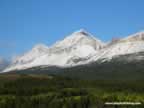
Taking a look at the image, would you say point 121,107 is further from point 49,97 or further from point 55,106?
point 49,97

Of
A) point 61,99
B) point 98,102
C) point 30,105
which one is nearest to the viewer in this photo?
point 98,102

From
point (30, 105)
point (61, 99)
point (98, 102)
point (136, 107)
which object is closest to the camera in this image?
point (136, 107)

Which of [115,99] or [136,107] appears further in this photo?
[115,99]

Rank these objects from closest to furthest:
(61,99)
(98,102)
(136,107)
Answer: (136,107)
(98,102)
(61,99)

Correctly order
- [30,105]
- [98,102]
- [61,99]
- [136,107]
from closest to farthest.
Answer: [136,107], [98,102], [30,105], [61,99]

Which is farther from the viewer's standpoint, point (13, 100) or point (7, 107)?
point (13, 100)

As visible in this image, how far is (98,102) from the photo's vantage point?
16588 cm

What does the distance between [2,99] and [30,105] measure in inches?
682

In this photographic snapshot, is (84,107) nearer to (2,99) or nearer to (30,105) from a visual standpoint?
(30,105)

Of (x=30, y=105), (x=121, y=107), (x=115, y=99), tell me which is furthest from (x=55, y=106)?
Result: (x=121, y=107)

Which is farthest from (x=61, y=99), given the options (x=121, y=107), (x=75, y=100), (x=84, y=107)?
(x=121, y=107)

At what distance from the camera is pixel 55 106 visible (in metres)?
174

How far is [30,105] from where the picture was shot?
177 metres

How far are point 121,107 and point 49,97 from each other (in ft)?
220
